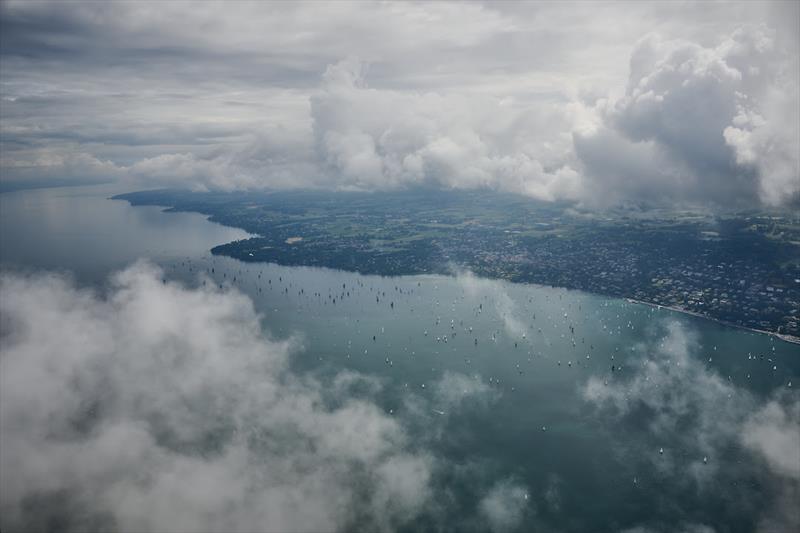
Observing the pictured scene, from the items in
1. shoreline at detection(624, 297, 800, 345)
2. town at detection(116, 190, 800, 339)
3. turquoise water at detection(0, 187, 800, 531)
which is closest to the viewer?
turquoise water at detection(0, 187, 800, 531)

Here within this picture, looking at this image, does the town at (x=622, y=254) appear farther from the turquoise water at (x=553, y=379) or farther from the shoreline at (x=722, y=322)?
the turquoise water at (x=553, y=379)

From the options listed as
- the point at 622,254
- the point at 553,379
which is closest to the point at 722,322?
the point at 553,379

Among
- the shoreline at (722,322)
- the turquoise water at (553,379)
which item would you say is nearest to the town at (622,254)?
the shoreline at (722,322)

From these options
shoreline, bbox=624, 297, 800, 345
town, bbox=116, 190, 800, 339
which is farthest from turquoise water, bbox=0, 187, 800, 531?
town, bbox=116, 190, 800, 339

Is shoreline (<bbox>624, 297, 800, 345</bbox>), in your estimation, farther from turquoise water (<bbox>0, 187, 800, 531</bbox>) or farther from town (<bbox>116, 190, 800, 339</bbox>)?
turquoise water (<bbox>0, 187, 800, 531</bbox>)

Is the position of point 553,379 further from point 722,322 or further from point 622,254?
point 622,254

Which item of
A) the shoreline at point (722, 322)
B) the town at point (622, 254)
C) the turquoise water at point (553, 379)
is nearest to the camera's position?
the turquoise water at point (553, 379)

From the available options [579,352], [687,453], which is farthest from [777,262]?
[687,453]

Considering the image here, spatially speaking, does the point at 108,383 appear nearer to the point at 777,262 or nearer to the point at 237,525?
the point at 237,525
